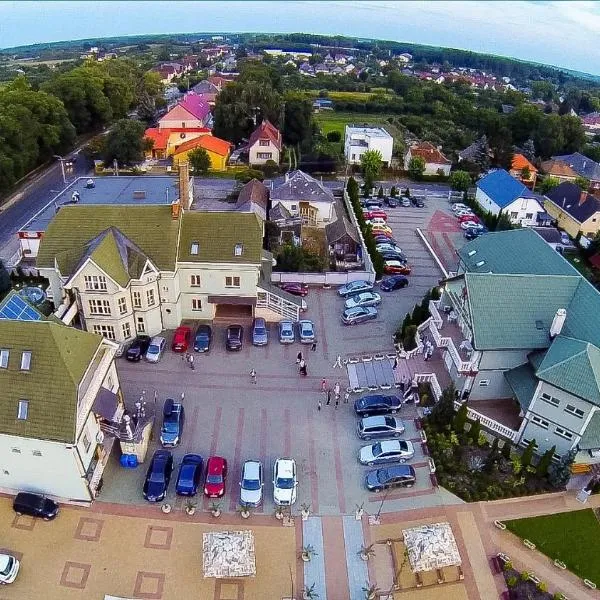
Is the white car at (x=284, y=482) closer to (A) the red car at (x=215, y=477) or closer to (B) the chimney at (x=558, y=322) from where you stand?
(A) the red car at (x=215, y=477)

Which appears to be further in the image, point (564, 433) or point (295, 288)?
point (295, 288)

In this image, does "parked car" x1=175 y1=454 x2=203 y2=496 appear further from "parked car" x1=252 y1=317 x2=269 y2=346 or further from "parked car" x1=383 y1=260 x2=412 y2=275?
"parked car" x1=383 y1=260 x2=412 y2=275

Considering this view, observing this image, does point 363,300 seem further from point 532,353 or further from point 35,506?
point 35,506

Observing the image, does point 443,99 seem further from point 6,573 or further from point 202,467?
point 6,573

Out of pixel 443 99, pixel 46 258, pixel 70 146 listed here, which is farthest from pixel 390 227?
pixel 443 99

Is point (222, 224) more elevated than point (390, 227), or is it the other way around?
point (222, 224)

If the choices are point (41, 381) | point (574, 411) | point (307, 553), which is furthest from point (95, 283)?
point (574, 411)
